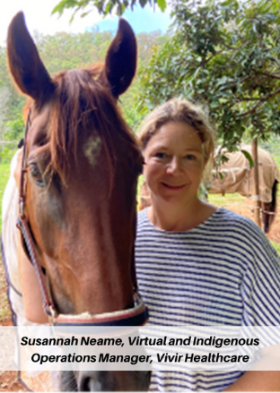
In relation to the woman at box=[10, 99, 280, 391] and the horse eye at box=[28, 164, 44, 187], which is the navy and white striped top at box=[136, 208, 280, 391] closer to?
the woman at box=[10, 99, 280, 391]

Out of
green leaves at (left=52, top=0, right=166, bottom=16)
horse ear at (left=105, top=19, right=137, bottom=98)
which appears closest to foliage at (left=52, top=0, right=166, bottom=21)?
green leaves at (left=52, top=0, right=166, bottom=16)

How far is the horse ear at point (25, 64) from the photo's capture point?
108cm

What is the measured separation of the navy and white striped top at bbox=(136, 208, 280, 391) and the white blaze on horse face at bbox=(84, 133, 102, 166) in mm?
647

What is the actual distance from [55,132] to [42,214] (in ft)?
1.02

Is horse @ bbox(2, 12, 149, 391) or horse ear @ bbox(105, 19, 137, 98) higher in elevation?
horse ear @ bbox(105, 19, 137, 98)

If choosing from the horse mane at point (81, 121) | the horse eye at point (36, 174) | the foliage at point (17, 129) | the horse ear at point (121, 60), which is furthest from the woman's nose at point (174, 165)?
the foliage at point (17, 129)

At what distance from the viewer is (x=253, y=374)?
4.02ft

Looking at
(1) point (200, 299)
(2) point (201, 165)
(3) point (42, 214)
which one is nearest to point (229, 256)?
(1) point (200, 299)

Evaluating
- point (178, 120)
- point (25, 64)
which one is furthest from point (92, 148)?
point (178, 120)

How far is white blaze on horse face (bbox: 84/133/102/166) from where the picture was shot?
38.0 inches

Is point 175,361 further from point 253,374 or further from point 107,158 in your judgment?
point 107,158

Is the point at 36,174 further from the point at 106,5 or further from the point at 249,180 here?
the point at 249,180

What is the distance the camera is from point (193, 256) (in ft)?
4.34

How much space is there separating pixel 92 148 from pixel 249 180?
8.58 meters
